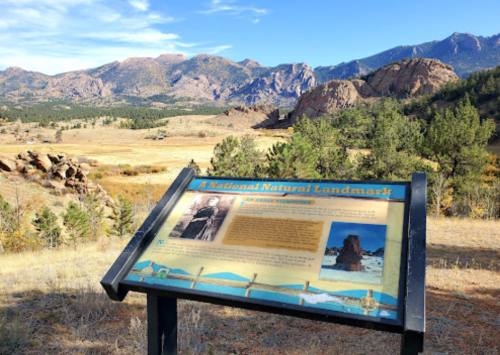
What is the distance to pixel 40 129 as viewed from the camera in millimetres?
97562

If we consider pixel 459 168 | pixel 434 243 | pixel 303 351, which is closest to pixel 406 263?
pixel 303 351

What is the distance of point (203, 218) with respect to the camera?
3455 millimetres

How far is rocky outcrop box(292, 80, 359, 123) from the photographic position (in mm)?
119700

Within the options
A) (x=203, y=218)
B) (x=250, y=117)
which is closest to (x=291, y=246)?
(x=203, y=218)

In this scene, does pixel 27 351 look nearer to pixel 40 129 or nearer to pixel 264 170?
pixel 264 170

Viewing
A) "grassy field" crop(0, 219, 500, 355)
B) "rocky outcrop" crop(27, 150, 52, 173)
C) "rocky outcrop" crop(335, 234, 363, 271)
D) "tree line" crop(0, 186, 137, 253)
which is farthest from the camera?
"rocky outcrop" crop(27, 150, 52, 173)

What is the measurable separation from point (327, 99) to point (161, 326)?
125 m

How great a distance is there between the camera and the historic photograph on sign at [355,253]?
8.37 feet

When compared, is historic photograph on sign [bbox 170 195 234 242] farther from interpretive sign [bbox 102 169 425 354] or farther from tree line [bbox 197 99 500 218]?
tree line [bbox 197 99 500 218]

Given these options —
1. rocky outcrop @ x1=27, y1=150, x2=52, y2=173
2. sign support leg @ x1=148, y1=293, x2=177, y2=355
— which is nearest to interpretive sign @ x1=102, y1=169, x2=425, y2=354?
sign support leg @ x1=148, y1=293, x2=177, y2=355

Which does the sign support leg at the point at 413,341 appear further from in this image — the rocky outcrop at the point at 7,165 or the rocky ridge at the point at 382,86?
the rocky ridge at the point at 382,86

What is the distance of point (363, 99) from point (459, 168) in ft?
339

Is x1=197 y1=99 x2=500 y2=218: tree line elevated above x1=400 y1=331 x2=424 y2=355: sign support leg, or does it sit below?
below

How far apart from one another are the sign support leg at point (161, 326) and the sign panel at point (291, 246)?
355 millimetres
